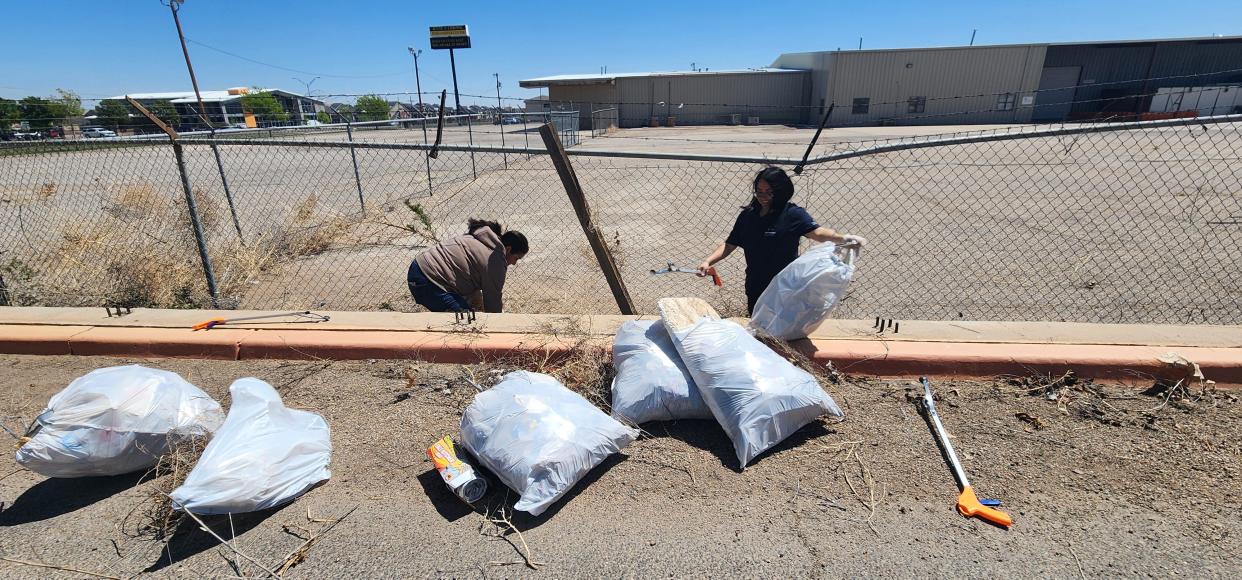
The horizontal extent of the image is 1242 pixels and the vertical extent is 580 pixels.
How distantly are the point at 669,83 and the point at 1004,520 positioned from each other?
3660 cm

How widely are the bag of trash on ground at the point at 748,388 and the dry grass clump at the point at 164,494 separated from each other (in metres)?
2.12

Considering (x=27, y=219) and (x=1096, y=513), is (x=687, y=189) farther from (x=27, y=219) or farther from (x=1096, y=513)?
(x=27, y=219)

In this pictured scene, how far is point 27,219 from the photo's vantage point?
908cm

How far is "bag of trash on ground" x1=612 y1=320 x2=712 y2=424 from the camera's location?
9.01 ft

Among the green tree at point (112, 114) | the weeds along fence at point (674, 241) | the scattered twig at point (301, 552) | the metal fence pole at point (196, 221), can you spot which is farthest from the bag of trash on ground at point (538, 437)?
the green tree at point (112, 114)

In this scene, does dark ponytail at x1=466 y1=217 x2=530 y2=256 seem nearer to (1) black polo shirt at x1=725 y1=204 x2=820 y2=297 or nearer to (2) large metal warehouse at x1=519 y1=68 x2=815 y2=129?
(1) black polo shirt at x1=725 y1=204 x2=820 y2=297

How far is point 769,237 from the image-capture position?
12.1ft

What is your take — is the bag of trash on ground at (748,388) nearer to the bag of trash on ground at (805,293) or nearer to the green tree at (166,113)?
the bag of trash on ground at (805,293)

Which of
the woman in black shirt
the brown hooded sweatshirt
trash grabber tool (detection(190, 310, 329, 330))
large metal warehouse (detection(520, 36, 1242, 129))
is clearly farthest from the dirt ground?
large metal warehouse (detection(520, 36, 1242, 129))

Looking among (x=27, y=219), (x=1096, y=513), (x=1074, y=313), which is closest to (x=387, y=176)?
(x=27, y=219)

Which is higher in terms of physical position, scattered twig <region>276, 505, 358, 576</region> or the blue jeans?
the blue jeans

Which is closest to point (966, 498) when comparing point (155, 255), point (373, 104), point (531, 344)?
point (531, 344)

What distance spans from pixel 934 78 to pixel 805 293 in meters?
35.9

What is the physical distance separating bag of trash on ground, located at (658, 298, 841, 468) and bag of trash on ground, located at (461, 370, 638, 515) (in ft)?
1.39
